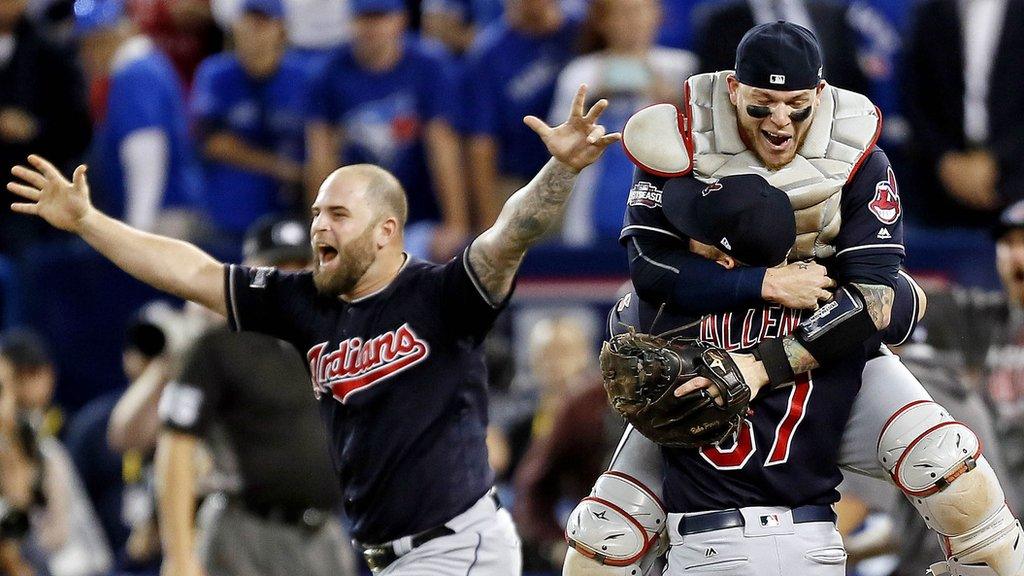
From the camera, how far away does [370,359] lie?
5.77 meters

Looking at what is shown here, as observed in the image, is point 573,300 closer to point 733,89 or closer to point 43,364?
point 43,364

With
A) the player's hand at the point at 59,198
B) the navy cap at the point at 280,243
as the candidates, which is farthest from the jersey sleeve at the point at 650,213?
the navy cap at the point at 280,243

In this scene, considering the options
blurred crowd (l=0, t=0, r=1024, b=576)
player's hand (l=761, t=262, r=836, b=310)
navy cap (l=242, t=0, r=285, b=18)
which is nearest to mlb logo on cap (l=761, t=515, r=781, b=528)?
player's hand (l=761, t=262, r=836, b=310)

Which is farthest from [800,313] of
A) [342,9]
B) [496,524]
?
[342,9]

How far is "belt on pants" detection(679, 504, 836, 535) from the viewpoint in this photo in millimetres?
5227

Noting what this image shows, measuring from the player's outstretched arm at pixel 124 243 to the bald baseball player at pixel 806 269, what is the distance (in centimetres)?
149

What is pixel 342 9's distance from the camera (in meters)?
11.0

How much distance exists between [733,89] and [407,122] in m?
5.02

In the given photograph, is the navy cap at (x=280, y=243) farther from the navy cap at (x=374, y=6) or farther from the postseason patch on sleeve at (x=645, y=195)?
the postseason patch on sleeve at (x=645, y=195)

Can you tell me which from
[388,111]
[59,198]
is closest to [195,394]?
[59,198]

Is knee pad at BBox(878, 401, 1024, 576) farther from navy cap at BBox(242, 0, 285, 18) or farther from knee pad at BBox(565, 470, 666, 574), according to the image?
navy cap at BBox(242, 0, 285, 18)

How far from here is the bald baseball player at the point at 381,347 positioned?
19.0 feet

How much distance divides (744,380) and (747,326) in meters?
0.24

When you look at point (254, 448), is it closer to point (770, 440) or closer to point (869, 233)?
point (770, 440)
